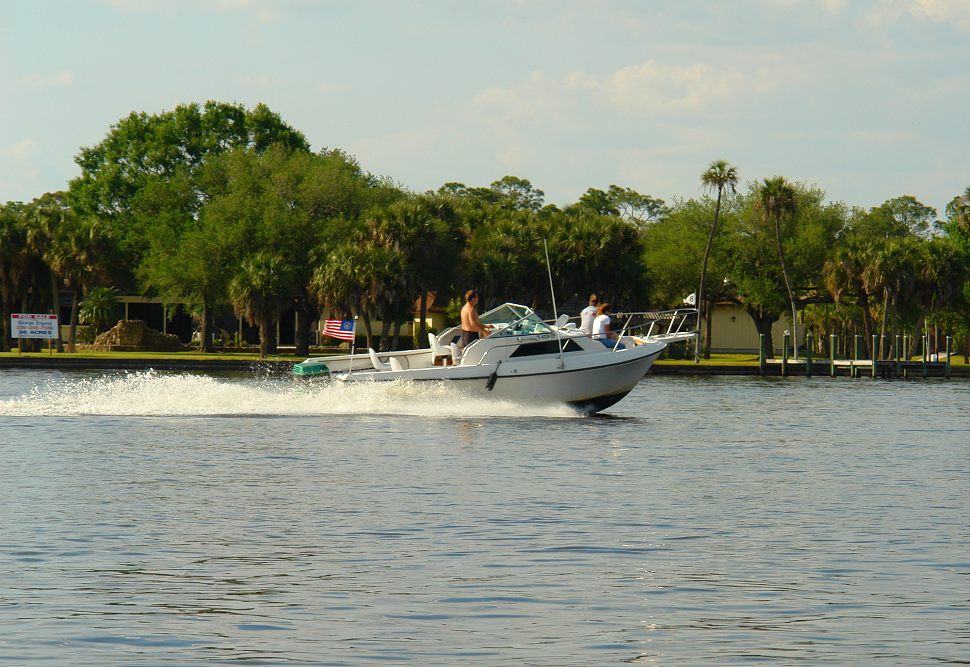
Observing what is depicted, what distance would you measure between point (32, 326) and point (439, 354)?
42662 mm

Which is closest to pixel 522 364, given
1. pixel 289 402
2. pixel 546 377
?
pixel 546 377

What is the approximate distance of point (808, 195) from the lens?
310 ft

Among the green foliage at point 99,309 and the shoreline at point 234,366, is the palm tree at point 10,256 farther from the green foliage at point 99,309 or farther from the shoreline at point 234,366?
the shoreline at point 234,366

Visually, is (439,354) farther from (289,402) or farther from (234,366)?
(234,366)

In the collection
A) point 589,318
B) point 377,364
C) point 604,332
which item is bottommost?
point 377,364

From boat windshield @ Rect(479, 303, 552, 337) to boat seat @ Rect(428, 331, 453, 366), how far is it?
1034mm

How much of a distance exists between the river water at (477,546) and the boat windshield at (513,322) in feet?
7.87

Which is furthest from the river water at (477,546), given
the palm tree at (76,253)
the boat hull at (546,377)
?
the palm tree at (76,253)

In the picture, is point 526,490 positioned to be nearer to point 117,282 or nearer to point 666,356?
point 666,356

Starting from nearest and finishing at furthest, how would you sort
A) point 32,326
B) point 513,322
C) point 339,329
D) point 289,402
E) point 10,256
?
point 513,322, point 289,402, point 339,329, point 32,326, point 10,256

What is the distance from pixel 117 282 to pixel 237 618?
7779 centimetres

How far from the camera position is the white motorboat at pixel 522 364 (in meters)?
30.1

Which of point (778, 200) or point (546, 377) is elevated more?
point (778, 200)

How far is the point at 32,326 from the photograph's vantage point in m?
68.1
